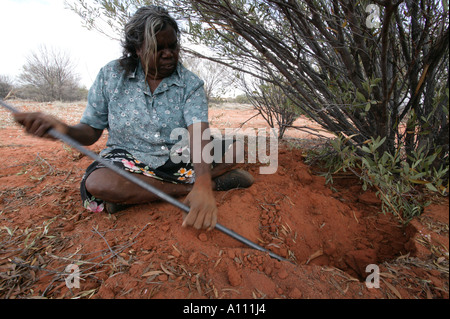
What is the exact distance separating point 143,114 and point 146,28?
57cm

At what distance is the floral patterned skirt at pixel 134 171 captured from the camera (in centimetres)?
163

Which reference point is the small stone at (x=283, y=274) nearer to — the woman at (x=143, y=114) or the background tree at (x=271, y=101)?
the woman at (x=143, y=114)

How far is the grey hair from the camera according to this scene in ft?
4.90

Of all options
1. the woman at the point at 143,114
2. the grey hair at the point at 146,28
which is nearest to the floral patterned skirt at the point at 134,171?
the woman at the point at 143,114

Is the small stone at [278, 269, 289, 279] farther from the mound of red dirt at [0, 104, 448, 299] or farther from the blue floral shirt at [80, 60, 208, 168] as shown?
the blue floral shirt at [80, 60, 208, 168]

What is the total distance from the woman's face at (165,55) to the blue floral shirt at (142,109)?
90mm

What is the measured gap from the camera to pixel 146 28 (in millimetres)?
1486

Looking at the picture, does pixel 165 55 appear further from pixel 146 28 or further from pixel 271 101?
pixel 271 101

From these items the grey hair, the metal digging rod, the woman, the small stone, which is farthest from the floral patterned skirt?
the small stone

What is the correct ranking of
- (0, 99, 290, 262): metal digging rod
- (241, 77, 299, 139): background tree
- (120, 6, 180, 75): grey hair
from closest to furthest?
(0, 99, 290, 262): metal digging rod
(120, 6, 180, 75): grey hair
(241, 77, 299, 139): background tree

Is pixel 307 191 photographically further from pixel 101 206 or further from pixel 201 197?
pixel 101 206

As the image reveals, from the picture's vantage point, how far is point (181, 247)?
1.33m

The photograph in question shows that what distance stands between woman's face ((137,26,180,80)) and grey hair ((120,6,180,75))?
3 cm
